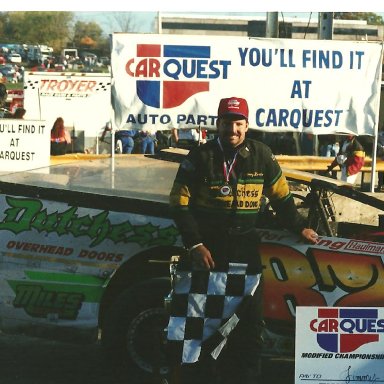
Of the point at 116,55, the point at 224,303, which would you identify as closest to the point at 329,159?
the point at 116,55

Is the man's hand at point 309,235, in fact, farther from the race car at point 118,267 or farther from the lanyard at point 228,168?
the lanyard at point 228,168

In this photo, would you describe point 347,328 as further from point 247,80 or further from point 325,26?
point 325,26

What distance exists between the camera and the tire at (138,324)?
220 inches

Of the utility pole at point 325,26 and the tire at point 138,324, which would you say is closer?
the tire at point 138,324

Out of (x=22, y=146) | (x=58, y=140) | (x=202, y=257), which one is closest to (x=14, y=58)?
(x=58, y=140)

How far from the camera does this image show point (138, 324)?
5609mm

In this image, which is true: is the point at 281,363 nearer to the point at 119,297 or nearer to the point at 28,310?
the point at 119,297

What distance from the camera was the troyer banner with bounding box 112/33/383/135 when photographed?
842cm

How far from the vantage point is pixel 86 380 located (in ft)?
19.8

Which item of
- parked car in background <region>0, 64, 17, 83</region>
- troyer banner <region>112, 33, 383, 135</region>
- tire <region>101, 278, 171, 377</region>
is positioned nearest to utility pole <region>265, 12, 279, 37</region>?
troyer banner <region>112, 33, 383, 135</region>

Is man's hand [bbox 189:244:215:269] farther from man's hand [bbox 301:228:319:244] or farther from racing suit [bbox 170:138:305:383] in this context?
man's hand [bbox 301:228:319:244]

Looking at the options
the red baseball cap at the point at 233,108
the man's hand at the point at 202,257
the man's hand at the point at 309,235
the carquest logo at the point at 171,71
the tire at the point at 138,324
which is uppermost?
the carquest logo at the point at 171,71

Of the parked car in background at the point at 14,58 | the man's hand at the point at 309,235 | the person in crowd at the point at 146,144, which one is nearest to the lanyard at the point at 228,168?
the man's hand at the point at 309,235

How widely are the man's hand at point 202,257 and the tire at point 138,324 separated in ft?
2.52
